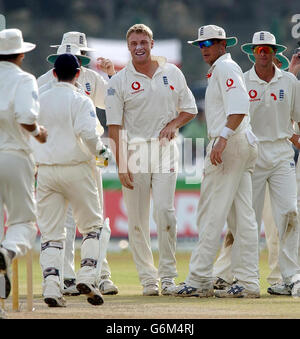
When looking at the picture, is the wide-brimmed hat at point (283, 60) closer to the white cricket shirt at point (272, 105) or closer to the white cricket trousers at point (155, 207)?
the white cricket shirt at point (272, 105)

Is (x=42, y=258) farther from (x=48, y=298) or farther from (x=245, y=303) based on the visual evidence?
(x=245, y=303)

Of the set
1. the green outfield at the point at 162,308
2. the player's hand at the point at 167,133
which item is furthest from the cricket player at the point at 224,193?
the player's hand at the point at 167,133

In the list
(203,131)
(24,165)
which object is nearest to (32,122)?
(24,165)

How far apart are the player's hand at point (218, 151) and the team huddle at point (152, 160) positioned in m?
0.01

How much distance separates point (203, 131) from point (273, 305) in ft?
40.0

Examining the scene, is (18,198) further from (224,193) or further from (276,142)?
(276,142)

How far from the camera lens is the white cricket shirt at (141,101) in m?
10.5

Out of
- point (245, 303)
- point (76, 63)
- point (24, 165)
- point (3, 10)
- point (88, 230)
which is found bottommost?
point (245, 303)

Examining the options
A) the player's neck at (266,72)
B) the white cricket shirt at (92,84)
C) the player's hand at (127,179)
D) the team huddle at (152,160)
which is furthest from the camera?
the white cricket shirt at (92,84)

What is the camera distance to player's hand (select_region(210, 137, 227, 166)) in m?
9.60

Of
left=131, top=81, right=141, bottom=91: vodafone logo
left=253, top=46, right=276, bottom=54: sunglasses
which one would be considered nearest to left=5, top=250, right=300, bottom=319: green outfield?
left=131, top=81, right=141, bottom=91: vodafone logo

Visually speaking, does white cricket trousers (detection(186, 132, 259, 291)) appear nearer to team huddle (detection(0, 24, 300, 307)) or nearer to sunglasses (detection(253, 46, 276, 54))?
team huddle (detection(0, 24, 300, 307))

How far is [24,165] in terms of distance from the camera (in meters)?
8.09

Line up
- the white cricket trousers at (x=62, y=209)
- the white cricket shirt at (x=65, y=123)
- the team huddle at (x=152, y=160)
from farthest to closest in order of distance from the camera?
the white cricket trousers at (x=62, y=209), the white cricket shirt at (x=65, y=123), the team huddle at (x=152, y=160)
